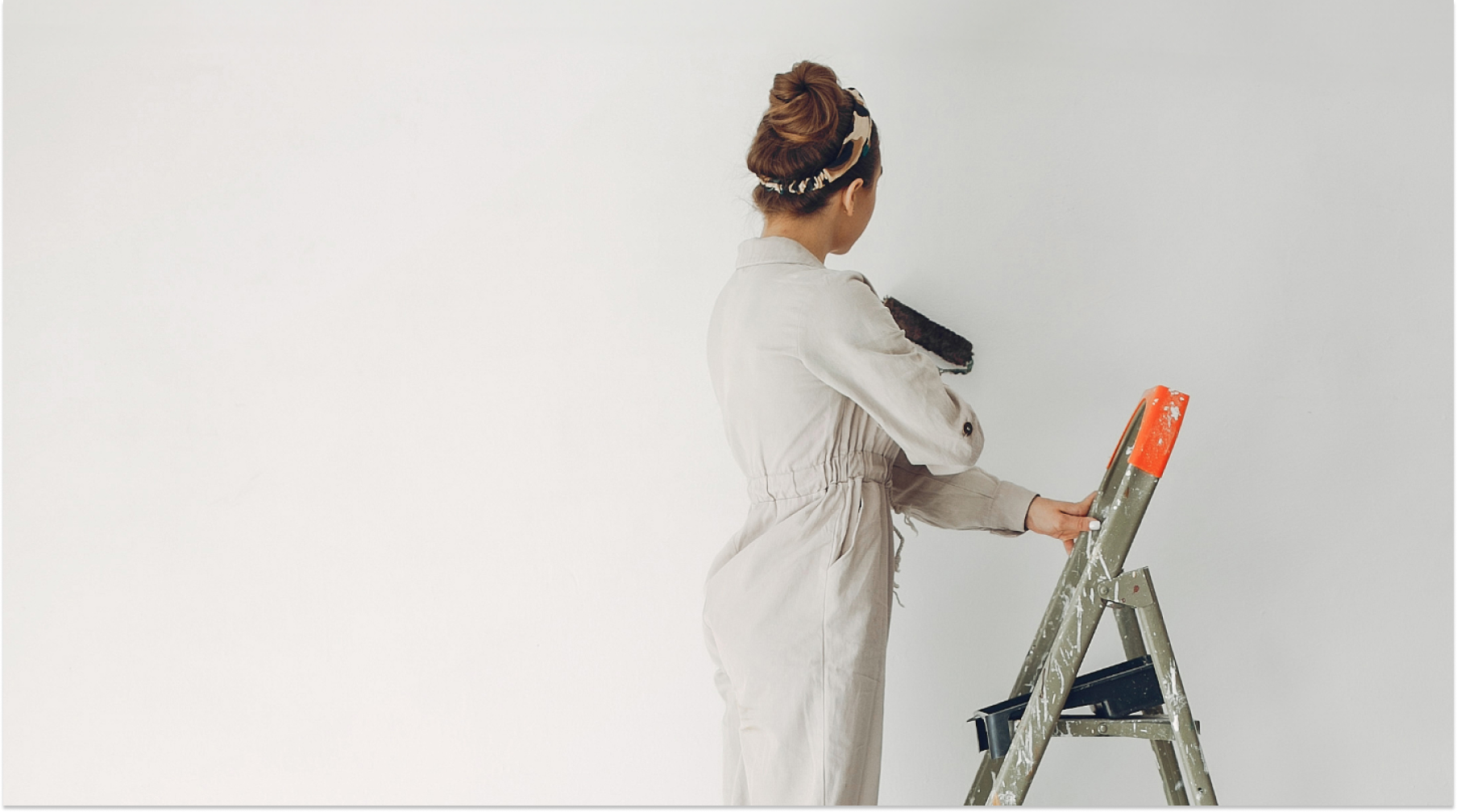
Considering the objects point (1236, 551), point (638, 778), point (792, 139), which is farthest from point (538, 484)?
point (1236, 551)

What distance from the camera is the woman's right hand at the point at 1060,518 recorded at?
1.06 meters

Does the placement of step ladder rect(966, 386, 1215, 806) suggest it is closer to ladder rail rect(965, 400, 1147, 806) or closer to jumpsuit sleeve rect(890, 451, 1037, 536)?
ladder rail rect(965, 400, 1147, 806)

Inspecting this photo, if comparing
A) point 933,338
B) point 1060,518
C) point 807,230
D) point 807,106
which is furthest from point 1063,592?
point 807,106

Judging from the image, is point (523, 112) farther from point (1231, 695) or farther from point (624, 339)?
point (1231, 695)

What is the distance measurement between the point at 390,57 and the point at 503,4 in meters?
0.20

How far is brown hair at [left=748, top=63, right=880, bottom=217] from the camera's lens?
1044 mm

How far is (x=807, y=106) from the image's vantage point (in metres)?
1.05

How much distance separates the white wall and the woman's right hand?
0.29 metres

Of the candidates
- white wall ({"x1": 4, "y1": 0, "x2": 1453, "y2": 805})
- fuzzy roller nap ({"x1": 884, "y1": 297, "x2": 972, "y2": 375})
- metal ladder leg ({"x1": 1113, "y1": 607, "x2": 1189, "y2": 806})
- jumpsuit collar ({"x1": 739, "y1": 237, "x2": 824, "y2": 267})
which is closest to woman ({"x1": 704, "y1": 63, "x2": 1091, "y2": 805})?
jumpsuit collar ({"x1": 739, "y1": 237, "x2": 824, "y2": 267})

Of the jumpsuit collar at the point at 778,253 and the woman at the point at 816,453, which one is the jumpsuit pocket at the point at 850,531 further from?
the jumpsuit collar at the point at 778,253

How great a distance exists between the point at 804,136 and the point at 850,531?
429 millimetres

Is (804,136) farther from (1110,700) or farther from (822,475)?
(1110,700)

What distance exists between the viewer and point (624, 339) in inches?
57.7

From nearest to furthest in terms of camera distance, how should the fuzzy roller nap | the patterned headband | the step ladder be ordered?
the step ladder
the patterned headband
the fuzzy roller nap
